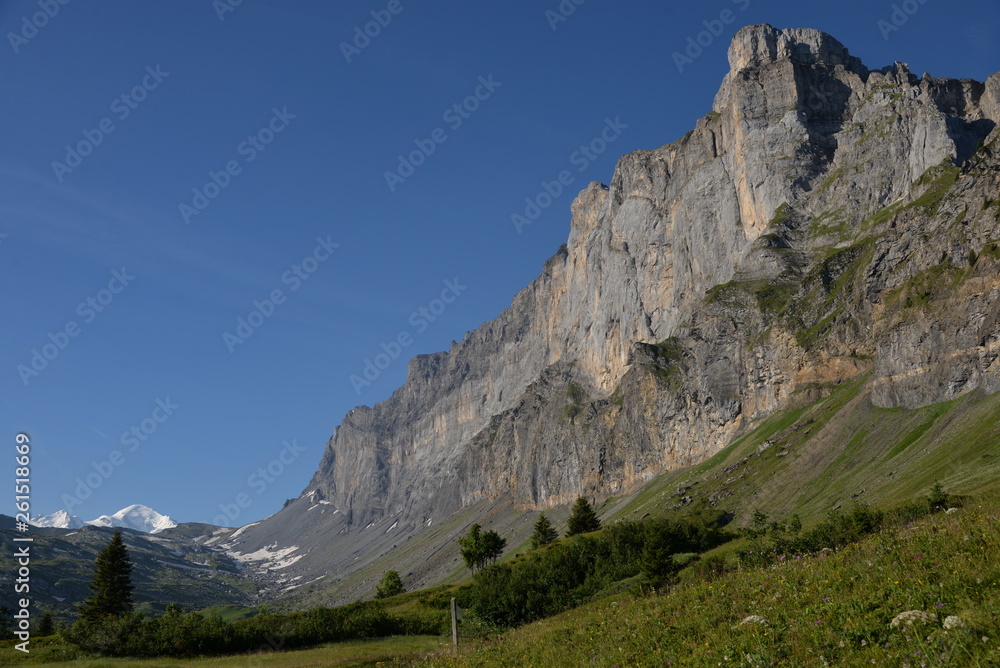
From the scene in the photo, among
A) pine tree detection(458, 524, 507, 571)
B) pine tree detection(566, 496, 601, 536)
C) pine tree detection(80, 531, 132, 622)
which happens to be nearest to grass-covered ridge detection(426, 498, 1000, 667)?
pine tree detection(80, 531, 132, 622)

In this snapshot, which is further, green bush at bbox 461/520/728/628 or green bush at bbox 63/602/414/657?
green bush at bbox 461/520/728/628

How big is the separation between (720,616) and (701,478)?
18053 centimetres

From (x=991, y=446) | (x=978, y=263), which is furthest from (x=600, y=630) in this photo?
(x=978, y=263)

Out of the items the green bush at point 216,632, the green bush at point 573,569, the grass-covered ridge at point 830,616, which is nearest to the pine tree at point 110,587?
the green bush at point 216,632

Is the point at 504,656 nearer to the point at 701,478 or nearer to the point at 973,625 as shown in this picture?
the point at 973,625

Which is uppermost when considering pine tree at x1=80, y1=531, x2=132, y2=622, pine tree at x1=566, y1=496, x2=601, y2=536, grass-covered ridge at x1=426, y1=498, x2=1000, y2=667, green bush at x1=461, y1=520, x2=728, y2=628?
pine tree at x1=80, y1=531, x2=132, y2=622

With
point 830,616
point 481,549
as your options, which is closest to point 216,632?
point 830,616

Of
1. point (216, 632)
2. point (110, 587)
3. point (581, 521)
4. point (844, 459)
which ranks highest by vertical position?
point (110, 587)

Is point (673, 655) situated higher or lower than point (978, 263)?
lower

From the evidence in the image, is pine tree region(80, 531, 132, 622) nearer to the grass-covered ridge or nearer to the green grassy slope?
the grass-covered ridge

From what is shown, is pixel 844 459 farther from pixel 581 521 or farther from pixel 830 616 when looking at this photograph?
pixel 830 616

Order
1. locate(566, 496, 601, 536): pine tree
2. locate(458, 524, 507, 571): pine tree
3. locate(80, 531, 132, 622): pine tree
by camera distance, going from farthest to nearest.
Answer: locate(458, 524, 507, 571): pine tree < locate(566, 496, 601, 536): pine tree < locate(80, 531, 132, 622): pine tree

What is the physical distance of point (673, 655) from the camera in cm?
1645

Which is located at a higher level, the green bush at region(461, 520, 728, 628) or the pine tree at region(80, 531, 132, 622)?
the pine tree at region(80, 531, 132, 622)
